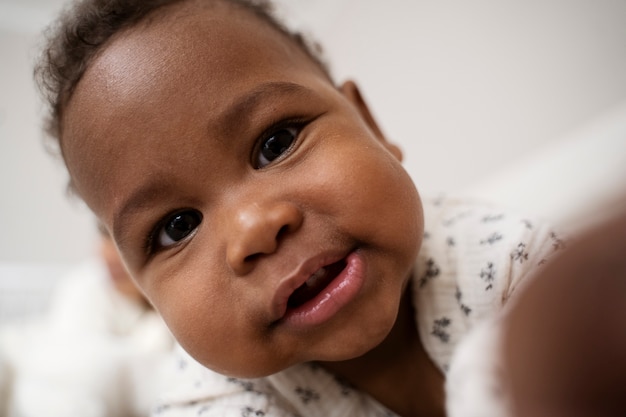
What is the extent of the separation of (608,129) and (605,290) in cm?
86

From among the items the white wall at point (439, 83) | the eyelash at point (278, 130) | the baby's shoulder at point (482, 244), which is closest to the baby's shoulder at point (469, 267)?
the baby's shoulder at point (482, 244)

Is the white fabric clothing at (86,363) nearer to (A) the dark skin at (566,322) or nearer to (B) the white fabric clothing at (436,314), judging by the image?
(B) the white fabric clothing at (436,314)

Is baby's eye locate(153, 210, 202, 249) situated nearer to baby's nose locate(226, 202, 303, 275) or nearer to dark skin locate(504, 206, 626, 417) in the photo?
baby's nose locate(226, 202, 303, 275)

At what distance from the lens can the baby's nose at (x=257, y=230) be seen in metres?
0.40

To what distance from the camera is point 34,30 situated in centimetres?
171

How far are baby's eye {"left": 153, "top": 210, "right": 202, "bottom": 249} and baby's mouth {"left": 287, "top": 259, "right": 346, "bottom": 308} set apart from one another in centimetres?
12

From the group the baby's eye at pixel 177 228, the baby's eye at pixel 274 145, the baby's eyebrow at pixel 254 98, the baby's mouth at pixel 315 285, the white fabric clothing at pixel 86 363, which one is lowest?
the white fabric clothing at pixel 86 363

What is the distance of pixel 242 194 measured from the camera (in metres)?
0.44

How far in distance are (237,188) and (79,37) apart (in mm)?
248

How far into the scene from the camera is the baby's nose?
399 millimetres

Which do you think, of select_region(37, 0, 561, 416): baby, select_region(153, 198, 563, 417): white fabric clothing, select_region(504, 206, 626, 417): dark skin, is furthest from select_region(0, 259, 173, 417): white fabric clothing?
select_region(504, 206, 626, 417): dark skin

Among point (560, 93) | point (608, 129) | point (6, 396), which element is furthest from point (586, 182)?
point (6, 396)

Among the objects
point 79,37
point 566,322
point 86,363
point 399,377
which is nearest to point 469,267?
point 399,377

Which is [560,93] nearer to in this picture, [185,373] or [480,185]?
[480,185]
